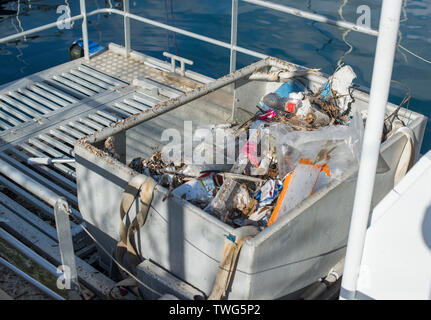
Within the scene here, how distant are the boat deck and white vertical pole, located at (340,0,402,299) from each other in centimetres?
142

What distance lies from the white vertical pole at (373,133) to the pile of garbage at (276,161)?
0.70 metres

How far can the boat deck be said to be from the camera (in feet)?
11.2

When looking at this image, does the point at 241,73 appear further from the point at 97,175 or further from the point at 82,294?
the point at 82,294

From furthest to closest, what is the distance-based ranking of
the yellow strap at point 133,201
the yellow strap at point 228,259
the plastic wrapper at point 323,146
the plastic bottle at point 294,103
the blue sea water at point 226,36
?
the blue sea water at point 226,36
the plastic bottle at point 294,103
the plastic wrapper at point 323,146
the yellow strap at point 133,201
the yellow strap at point 228,259

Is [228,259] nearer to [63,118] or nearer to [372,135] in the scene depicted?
[372,135]

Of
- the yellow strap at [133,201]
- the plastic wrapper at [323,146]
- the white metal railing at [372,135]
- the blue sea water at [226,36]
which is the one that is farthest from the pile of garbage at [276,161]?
the blue sea water at [226,36]

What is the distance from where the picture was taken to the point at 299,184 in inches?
117

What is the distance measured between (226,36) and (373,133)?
947 centimetres

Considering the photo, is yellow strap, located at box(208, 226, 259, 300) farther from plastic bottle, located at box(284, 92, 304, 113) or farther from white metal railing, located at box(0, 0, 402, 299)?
plastic bottle, located at box(284, 92, 304, 113)

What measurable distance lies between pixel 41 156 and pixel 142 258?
172cm

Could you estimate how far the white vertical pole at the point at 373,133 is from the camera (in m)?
1.69

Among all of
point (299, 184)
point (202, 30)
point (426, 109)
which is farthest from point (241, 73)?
point (202, 30)

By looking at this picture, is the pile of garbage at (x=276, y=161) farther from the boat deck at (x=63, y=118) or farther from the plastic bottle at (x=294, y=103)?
the boat deck at (x=63, y=118)

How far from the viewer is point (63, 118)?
4770mm
